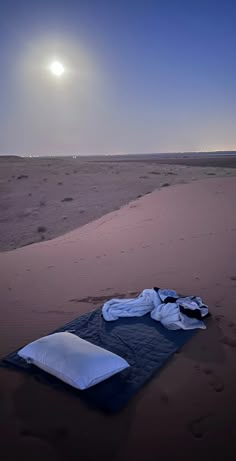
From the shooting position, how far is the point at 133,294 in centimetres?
593

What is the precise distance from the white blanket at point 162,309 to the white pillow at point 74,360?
1.29m

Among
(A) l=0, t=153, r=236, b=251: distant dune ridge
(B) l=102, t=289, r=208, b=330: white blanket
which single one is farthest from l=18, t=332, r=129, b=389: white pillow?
(A) l=0, t=153, r=236, b=251: distant dune ridge

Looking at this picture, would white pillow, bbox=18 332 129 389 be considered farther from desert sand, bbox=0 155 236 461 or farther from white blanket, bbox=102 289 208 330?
white blanket, bbox=102 289 208 330

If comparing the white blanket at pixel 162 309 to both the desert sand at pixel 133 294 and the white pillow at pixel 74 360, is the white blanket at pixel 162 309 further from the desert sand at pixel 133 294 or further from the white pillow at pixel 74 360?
the white pillow at pixel 74 360

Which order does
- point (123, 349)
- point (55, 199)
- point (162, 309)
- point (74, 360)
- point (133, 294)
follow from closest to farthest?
1. point (74, 360)
2. point (123, 349)
3. point (162, 309)
4. point (133, 294)
5. point (55, 199)

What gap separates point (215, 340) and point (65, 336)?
1.94 meters

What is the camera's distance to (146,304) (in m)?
5.06

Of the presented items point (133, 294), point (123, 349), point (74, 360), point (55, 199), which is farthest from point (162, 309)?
point (55, 199)

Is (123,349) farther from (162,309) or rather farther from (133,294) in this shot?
(133,294)

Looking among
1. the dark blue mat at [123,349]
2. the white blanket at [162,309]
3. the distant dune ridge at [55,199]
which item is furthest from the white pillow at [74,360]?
the distant dune ridge at [55,199]

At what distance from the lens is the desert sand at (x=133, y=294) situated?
2809 mm

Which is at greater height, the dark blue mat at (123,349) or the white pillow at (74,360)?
the white pillow at (74,360)

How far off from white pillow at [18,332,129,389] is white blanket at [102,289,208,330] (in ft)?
4.22

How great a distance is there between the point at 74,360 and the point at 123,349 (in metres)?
0.93
